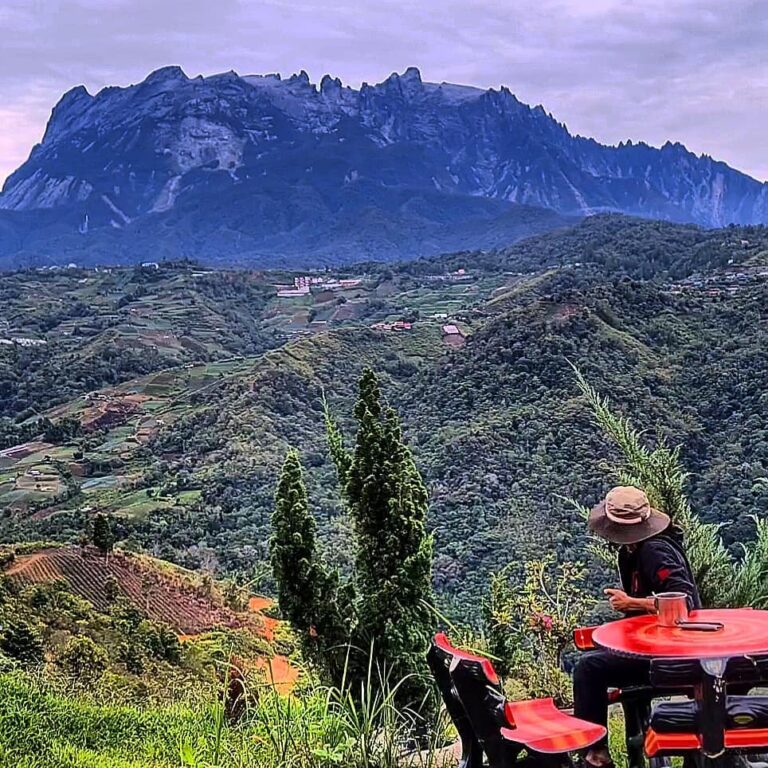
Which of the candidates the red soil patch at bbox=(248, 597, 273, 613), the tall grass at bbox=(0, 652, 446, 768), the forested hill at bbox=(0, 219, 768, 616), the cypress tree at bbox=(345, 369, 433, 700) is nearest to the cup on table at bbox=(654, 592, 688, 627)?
the tall grass at bbox=(0, 652, 446, 768)

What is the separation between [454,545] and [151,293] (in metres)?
66.9

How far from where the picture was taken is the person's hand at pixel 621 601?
124 inches

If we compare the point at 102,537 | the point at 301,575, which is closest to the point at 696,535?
the point at 301,575

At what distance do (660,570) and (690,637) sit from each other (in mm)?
389

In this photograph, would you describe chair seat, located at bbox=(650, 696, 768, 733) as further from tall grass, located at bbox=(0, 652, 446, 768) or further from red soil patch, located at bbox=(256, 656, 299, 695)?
red soil patch, located at bbox=(256, 656, 299, 695)

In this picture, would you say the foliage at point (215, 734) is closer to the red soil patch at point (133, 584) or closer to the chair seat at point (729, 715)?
the chair seat at point (729, 715)

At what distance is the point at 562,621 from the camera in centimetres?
561

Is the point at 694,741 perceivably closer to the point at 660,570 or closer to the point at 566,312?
the point at 660,570

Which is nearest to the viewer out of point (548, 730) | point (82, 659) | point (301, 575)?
point (548, 730)

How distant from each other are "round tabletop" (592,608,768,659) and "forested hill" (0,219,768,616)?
29.8 ft

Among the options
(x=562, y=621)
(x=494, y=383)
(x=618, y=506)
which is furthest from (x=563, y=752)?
(x=494, y=383)

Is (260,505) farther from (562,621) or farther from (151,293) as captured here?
(151,293)

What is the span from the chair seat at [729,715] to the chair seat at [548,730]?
196 mm

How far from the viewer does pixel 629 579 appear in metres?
3.41
